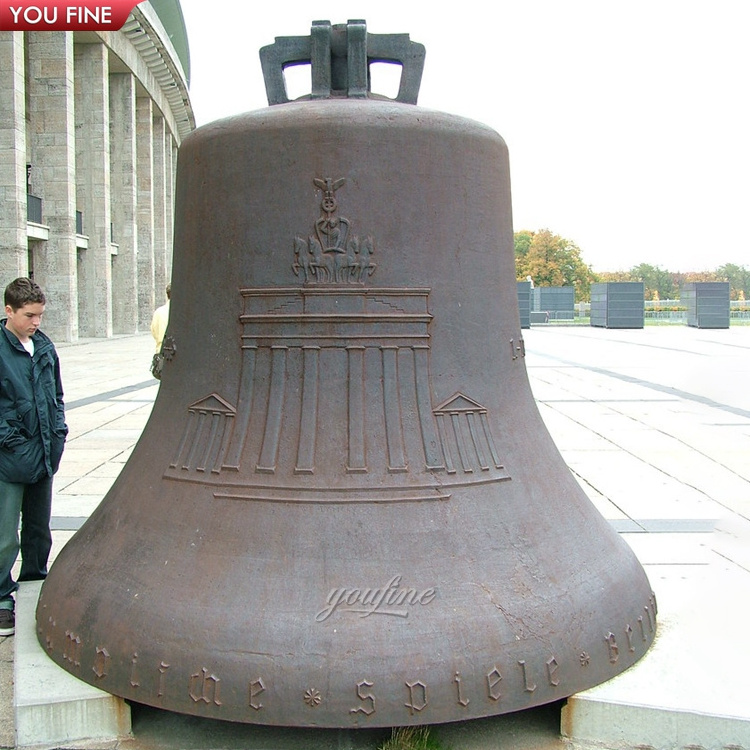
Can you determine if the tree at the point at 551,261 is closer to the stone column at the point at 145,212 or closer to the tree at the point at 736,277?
the tree at the point at 736,277

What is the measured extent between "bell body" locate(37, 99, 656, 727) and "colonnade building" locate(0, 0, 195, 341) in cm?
1813

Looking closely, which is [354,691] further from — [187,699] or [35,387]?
[35,387]

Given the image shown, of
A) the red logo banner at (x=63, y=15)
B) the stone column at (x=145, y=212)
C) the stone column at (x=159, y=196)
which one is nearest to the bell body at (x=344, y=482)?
the red logo banner at (x=63, y=15)

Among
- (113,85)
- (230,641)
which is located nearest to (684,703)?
(230,641)

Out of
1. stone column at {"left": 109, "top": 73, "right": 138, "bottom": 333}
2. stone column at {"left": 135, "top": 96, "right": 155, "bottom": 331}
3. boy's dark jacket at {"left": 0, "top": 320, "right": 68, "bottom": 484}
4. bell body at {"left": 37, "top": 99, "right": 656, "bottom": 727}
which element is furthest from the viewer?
stone column at {"left": 135, "top": 96, "right": 155, "bottom": 331}

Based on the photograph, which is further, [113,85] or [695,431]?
[113,85]

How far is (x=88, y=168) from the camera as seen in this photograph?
27.1 meters

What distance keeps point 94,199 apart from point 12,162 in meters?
8.02

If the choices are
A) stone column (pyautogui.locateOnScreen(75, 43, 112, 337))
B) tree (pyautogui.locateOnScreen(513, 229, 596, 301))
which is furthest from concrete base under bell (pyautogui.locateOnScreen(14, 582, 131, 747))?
tree (pyautogui.locateOnScreen(513, 229, 596, 301))

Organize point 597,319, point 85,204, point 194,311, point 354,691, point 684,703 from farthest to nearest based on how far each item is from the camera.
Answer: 1. point 597,319
2. point 85,204
3. point 194,311
4. point 684,703
5. point 354,691

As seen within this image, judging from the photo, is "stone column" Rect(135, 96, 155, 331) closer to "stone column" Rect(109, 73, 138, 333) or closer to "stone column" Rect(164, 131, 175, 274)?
"stone column" Rect(109, 73, 138, 333)

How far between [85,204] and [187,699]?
89.9 feet

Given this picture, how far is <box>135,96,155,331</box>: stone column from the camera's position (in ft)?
110

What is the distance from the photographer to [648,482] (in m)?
5.83
